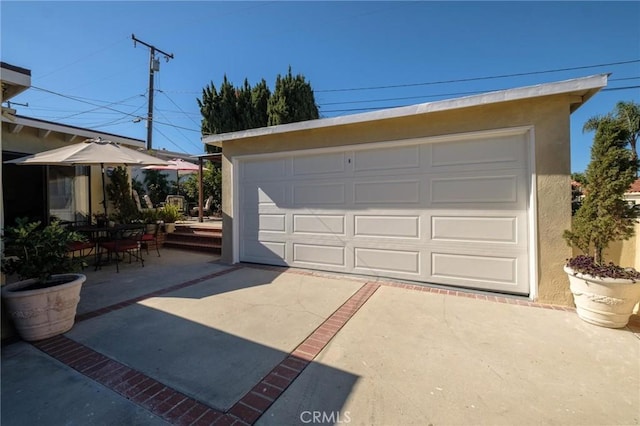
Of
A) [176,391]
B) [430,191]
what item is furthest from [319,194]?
[176,391]

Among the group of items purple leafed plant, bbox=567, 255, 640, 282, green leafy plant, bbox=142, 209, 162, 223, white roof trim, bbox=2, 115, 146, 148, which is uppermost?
white roof trim, bbox=2, 115, 146, 148

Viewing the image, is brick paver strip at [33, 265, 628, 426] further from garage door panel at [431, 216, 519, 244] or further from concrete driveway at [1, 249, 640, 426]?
garage door panel at [431, 216, 519, 244]

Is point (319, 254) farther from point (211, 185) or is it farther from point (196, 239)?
point (211, 185)

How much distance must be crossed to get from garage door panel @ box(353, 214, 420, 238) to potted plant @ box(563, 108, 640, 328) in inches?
79.8

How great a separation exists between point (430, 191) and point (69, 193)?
848 centimetres

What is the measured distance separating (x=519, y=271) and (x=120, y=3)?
9.93 m

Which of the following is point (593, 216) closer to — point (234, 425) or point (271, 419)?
point (271, 419)

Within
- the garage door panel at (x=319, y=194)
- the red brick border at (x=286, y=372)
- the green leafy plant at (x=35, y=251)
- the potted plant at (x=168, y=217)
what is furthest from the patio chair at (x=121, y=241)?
the red brick border at (x=286, y=372)

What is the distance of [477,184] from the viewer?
14.2ft

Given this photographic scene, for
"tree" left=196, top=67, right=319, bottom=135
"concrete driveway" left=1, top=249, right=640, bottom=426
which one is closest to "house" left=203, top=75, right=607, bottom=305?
"concrete driveway" left=1, top=249, right=640, bottom=426

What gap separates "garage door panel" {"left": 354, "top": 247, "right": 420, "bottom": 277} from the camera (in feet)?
15.8

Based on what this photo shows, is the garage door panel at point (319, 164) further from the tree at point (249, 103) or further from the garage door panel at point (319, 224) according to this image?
the tree at point (249, 103)

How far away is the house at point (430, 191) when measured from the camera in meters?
3.88

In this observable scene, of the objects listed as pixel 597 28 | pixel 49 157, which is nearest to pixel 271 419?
pixel 49 157
